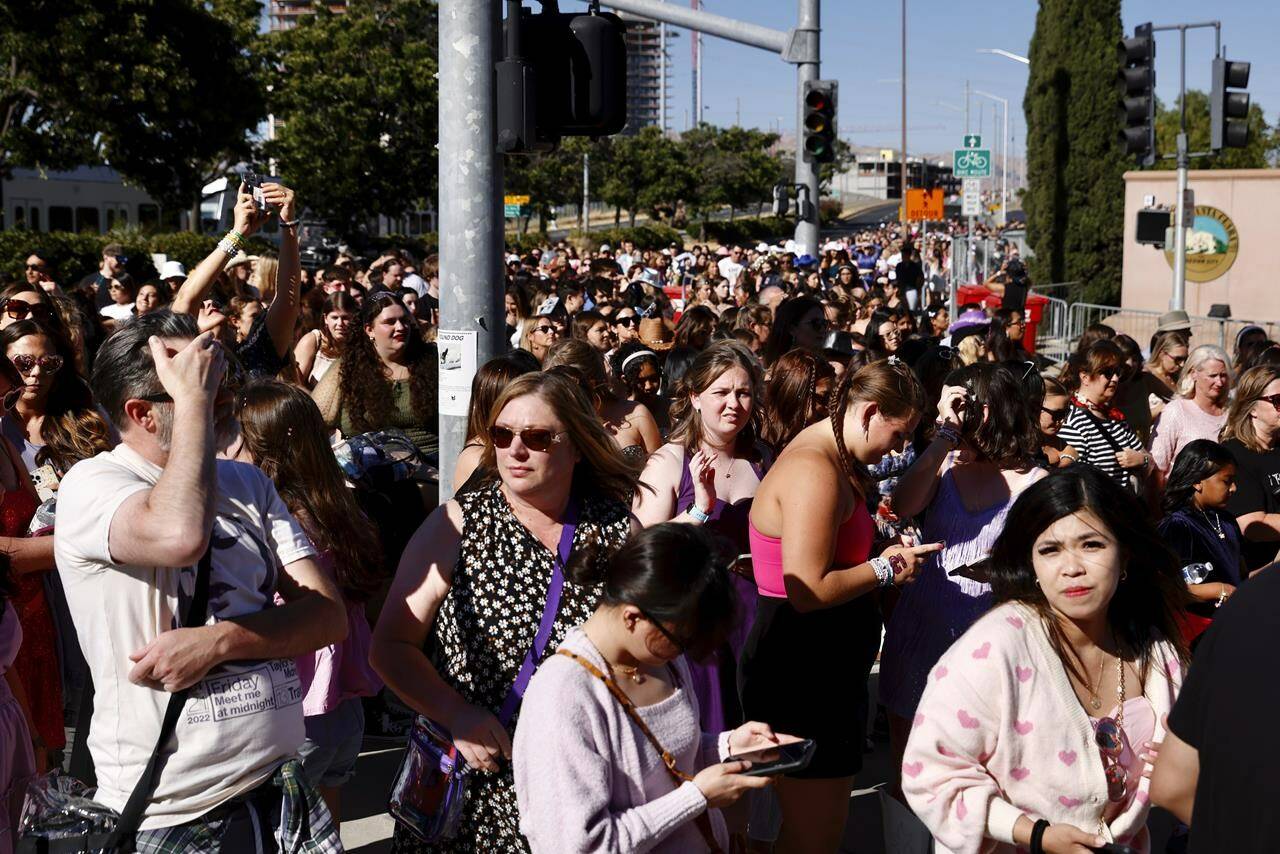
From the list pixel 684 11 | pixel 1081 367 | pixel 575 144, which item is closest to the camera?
pixel 1081 367

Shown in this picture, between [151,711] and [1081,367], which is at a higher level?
[1081,367]

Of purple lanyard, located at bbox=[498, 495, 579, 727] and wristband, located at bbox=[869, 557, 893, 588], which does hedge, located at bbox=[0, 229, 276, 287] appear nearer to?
wristband, located at bbox=[869, 557, 893, 588]

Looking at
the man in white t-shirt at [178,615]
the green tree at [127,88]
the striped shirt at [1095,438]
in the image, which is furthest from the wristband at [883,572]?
the green tree at [127,88]

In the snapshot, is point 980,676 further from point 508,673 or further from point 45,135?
point 45,135

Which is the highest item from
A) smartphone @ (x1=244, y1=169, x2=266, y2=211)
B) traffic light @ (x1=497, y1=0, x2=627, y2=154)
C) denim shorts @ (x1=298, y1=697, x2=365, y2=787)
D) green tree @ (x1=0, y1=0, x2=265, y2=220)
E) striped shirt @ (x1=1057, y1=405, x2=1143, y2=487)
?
green tree @ (x1=0, y1=0, x2=265, y2=220)

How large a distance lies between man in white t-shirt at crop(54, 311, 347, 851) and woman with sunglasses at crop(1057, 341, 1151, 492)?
524 cm

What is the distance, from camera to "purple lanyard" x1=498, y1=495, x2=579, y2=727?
11.0 ft

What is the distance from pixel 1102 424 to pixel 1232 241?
2073 centimetres

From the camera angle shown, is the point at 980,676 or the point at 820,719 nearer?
the point at 980,676

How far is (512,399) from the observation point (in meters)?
3.62

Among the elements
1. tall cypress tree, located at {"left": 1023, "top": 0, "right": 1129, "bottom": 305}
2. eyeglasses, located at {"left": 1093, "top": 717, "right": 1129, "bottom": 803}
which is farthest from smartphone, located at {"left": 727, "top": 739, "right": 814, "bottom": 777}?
tall cypress tree, located at {"left": 1023, "top": 0, "right": 1129, "bottom": 305}

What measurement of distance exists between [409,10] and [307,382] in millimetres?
58368

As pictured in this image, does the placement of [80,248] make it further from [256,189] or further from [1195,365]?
[1195,365]

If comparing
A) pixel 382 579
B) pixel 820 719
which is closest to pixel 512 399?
pixel 382 579
